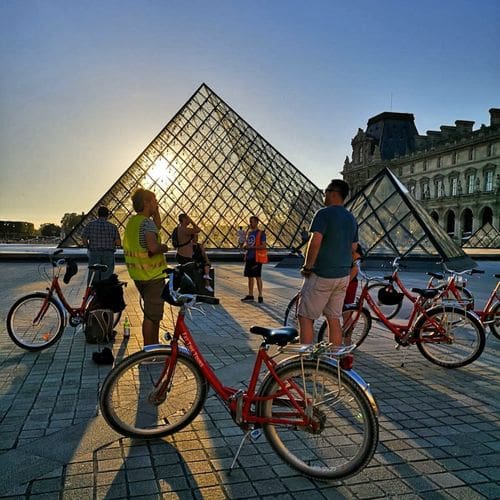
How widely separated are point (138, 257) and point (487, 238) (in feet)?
154

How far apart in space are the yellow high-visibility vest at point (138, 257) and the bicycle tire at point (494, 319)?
4389 millimetres

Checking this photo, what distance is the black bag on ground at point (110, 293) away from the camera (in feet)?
18.0

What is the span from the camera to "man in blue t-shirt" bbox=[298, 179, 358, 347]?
4.10m

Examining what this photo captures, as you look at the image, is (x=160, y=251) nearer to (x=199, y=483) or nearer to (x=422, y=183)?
(x=199, y=483)

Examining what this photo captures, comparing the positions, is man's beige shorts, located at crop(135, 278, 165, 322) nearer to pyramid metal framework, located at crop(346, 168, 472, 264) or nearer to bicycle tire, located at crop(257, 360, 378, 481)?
bicycle tire, located at crop(257, 360, 378, 481)

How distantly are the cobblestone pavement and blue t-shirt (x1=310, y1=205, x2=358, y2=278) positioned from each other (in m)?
1.13

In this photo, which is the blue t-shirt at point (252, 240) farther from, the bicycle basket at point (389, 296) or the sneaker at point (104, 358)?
the sneaker at point (104, 358)

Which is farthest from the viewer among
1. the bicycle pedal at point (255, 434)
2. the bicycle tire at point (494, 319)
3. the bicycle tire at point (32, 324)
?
the bicycle tire at point (494, 319)

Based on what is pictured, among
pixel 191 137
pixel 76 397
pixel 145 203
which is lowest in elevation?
pixel 76 397

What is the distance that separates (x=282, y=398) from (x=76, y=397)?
1.97 metres

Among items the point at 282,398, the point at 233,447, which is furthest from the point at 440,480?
the point at 233,447

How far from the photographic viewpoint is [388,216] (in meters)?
20.3

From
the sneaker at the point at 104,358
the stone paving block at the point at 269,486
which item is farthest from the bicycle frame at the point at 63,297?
the stone paving block at the point at 269,486

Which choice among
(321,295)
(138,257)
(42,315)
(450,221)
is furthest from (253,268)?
(450,221)
